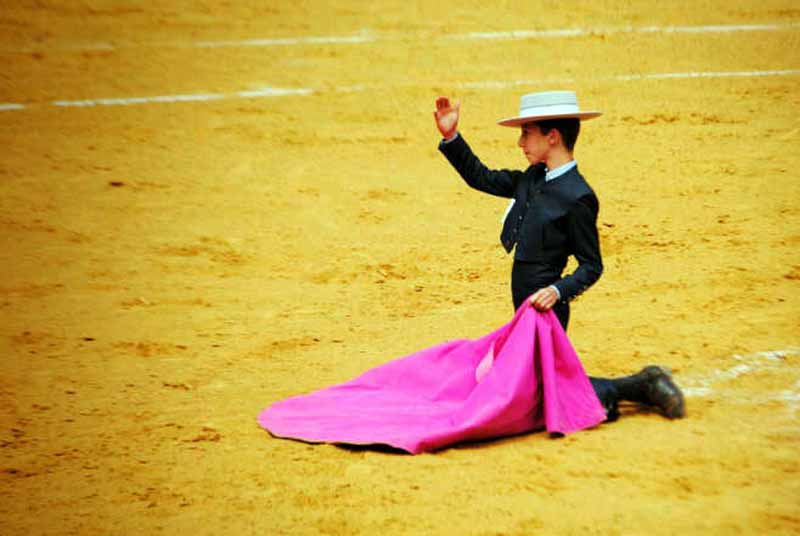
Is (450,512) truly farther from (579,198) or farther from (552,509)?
(579,198)

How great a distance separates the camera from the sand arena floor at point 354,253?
3.79 metres

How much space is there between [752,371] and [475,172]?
178 centimetres

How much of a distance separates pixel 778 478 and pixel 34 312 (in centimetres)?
452

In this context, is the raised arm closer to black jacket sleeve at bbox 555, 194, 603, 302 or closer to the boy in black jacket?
the boy in black jacket

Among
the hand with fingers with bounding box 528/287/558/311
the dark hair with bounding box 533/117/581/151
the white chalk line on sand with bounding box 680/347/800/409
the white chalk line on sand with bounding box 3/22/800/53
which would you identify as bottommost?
the white chalk line on sand with bounding box 680/347/800/409

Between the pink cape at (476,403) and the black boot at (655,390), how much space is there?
0.53ft

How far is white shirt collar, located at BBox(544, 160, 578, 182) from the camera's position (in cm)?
419

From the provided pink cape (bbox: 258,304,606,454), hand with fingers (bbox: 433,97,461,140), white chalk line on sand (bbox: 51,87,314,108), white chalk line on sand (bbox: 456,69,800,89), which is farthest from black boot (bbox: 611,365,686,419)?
white chalk line on sand (bbox: 51,87,314,108)

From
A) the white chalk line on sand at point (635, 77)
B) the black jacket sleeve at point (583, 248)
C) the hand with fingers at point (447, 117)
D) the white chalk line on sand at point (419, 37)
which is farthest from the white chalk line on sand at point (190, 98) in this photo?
the black jacket sleeve at point (583, 248)

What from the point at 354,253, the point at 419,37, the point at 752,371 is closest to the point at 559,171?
the point at 752,371

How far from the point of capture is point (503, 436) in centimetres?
421

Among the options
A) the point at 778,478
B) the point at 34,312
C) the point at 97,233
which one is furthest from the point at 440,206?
the point at 778,478

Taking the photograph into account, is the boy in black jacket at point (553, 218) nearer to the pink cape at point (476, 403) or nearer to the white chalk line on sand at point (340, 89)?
the pink cape at point (476, 403)

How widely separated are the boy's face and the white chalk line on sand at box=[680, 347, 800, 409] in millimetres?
1375
